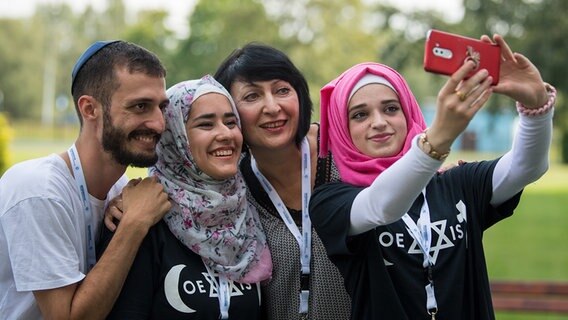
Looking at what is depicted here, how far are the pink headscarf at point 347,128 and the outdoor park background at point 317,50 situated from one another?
1584 millimetres

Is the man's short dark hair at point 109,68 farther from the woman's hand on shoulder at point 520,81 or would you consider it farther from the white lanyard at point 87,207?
the woman's hand on shoulder at point 520,81

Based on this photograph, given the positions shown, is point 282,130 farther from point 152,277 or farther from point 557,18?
point 557,18

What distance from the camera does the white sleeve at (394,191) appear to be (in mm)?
3098

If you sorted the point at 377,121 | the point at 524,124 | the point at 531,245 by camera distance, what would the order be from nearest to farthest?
the point at 524,124 → the point at 377,121 → the point at 531,245

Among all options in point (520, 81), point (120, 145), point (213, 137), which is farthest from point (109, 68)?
point (520, 81)

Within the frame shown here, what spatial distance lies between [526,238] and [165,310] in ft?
46.1

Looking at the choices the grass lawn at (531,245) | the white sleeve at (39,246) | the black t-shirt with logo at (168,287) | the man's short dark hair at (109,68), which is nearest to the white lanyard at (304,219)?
the black t-shirt with logo at (168,287)

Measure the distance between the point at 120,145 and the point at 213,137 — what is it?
0.46 metres

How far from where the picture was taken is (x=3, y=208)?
12.4 feet

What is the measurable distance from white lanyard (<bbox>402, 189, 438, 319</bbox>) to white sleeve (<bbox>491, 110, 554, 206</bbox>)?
34 centimetres

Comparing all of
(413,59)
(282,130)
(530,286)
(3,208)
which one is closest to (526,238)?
(413,59)

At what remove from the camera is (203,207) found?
3996 mm

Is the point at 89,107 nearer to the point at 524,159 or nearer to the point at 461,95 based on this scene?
the point at 461,95

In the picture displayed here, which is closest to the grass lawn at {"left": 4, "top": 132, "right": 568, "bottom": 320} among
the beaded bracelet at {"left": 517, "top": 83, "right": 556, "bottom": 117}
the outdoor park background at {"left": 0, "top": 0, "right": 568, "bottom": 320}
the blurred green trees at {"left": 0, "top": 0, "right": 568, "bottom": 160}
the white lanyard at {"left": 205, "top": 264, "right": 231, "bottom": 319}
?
the outdoor park background at {"left": 0, "top": 0, "right": 568, "bottom": 320}
